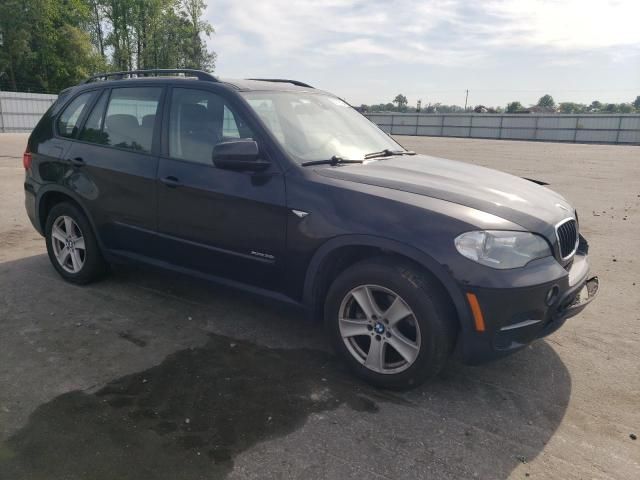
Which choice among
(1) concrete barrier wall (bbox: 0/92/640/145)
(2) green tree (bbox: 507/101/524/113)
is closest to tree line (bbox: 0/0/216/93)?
(1) concrete barrier wall (bbox: 0/92/640/145)

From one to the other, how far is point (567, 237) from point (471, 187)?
2.20 feet

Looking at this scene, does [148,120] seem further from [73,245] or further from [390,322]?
[390,322]

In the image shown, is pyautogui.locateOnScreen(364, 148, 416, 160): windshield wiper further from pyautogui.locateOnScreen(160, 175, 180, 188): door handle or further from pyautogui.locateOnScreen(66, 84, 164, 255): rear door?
pyautogui.locateOnScreen(66, 84, 164, 255): rear door

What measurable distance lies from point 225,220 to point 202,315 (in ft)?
3.27

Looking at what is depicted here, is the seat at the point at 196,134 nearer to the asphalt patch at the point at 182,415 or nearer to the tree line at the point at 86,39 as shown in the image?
the asphalt patch at the point at 182,415

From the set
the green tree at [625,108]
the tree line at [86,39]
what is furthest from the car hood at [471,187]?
the green tree at [625,108]

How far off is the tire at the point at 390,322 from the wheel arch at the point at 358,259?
0.29 ft

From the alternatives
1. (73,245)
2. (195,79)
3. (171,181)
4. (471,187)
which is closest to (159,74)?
(195,79)

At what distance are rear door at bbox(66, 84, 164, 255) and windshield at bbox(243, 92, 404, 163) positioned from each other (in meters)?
0.96

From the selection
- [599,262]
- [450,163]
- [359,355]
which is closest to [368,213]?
[359,355]

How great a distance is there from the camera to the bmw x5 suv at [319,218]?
2.87 metres

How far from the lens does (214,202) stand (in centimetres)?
363

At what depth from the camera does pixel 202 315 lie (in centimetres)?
421

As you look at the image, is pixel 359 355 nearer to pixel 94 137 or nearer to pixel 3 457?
pixel 3 457
